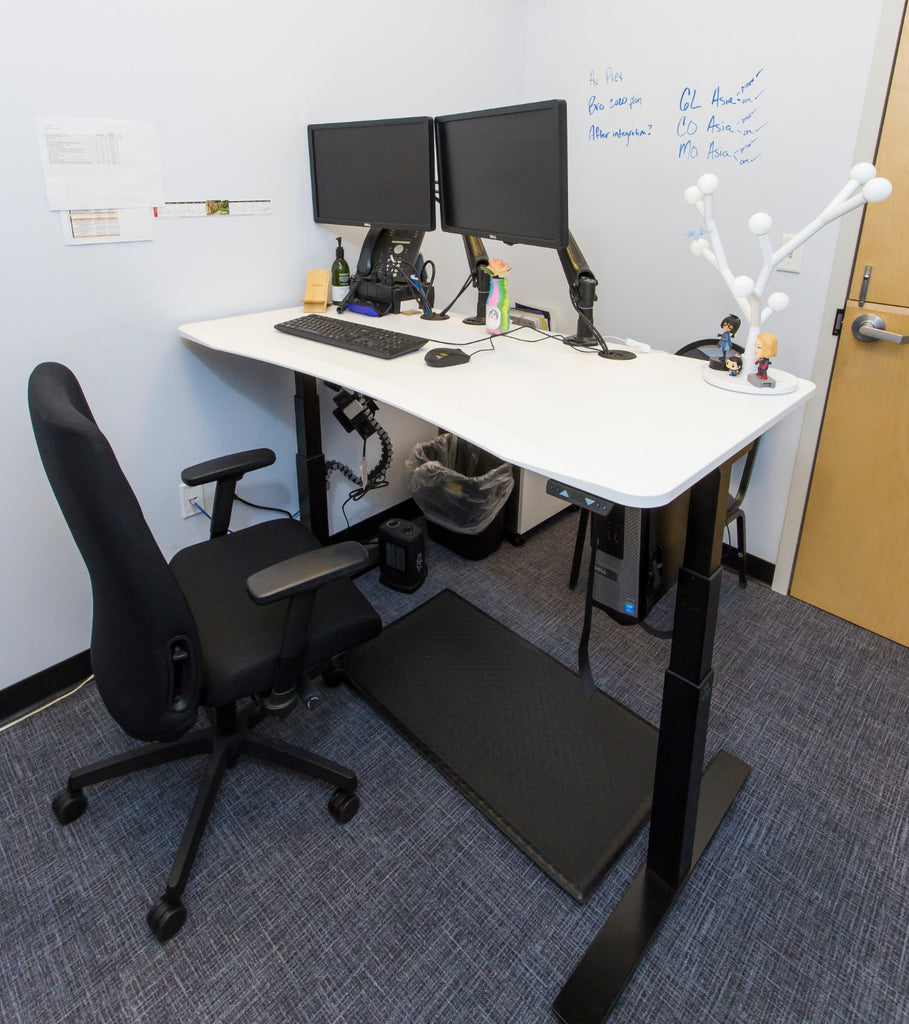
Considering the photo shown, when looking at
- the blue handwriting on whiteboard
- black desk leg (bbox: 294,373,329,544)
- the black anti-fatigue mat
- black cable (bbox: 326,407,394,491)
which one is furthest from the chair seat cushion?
the blue handwriting on whiteboard

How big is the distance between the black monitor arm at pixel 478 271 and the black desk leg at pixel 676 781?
3.45 ft

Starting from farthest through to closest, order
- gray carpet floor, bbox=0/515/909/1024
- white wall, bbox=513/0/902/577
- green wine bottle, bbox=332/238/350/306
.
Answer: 1. green wine bottle, bbox=332/238/350/306
2. white wall, bbox=513/0/902/577
3. gray carpet floor, bbox=0/515/909/1024

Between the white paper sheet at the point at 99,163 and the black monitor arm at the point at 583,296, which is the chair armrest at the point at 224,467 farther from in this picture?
the black monitor arm at the point at 583,296

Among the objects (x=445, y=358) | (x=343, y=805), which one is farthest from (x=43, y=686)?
(x=445, y=358)

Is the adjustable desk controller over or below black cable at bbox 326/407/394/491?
over

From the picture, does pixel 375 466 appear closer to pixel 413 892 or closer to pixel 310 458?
pixel 310 458

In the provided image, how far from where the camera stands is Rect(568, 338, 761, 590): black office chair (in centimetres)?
213

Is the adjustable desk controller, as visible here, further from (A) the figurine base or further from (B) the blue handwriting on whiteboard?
(B) the blue handwriting on whiteboard

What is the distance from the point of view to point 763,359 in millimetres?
1366

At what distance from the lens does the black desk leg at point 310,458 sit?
2.00m

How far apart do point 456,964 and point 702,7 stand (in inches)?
103

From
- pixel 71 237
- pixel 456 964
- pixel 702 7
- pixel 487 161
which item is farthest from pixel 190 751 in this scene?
pixel 702 7

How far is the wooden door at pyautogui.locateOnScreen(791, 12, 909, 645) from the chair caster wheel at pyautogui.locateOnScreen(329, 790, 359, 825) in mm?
1665

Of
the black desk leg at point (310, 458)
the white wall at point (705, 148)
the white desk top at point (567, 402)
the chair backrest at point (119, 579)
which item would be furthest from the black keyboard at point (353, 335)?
the chair backrest at point (119, 579)
